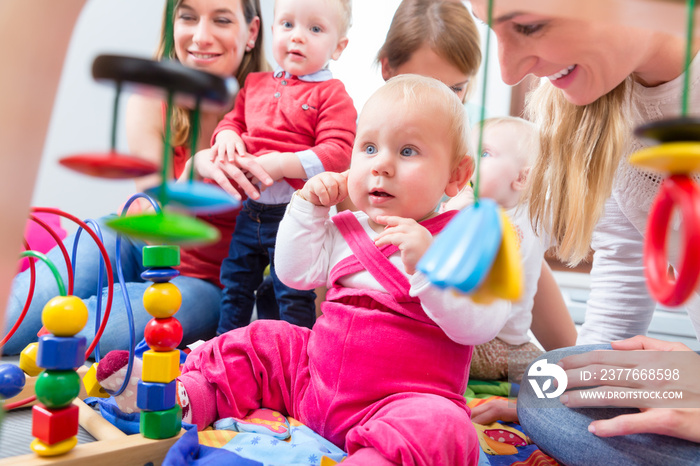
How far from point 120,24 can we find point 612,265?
5.06 ft

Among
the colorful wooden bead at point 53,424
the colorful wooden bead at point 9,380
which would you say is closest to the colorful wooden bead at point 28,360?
the colorful wooden bead at point 9,380

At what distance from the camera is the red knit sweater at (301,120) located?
3.88ft

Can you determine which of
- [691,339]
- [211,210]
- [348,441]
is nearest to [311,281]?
[348,441]

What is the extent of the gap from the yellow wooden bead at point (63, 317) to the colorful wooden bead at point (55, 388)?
0.04m

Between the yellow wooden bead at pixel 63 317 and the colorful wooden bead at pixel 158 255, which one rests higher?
the colorful wooden bead at pixel 158 255

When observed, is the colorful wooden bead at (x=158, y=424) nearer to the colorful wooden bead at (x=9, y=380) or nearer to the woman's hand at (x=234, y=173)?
the colorful wooden bead at (x=9, y=380)

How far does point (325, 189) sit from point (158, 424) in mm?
372

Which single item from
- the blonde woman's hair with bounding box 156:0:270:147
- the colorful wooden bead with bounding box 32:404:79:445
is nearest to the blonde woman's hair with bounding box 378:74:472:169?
the colorful wooden bead with bounding box 32:404:79:445

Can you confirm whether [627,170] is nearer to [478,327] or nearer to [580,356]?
[580,356]

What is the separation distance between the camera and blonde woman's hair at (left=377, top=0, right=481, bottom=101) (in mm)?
1233

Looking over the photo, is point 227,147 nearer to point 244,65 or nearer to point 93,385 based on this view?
point 244,65

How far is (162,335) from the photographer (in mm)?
614

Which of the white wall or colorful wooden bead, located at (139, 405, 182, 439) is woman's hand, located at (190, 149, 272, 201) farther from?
colorful wooden bead, located at (139, 405, 182, 439)

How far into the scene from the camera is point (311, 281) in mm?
809
